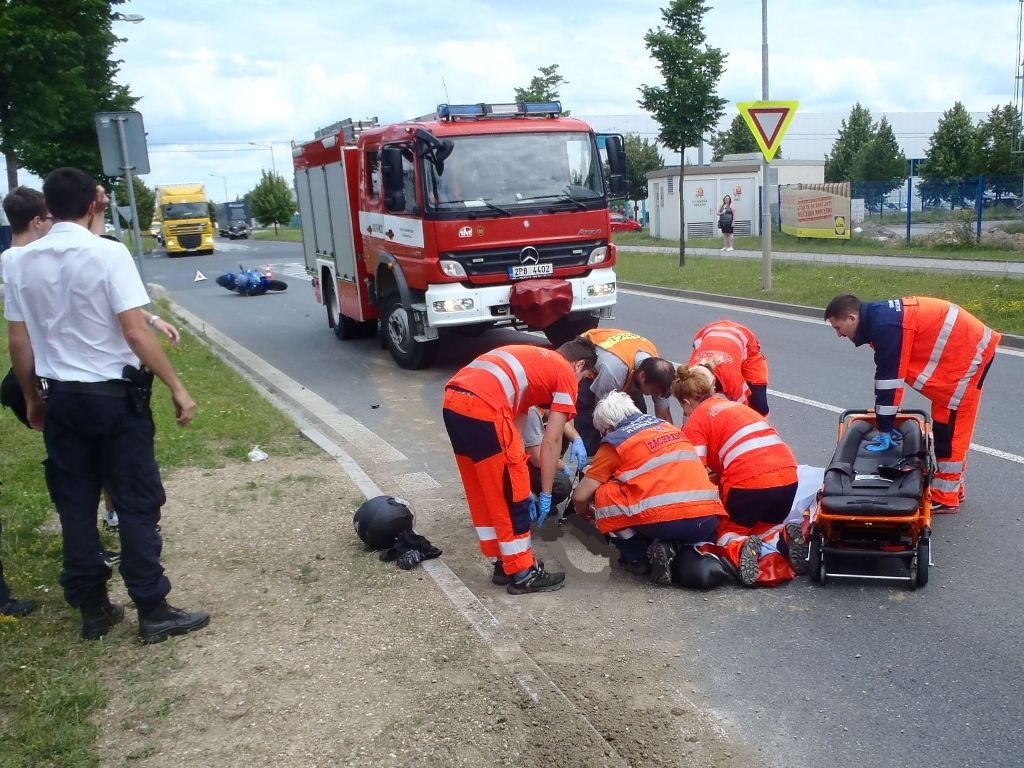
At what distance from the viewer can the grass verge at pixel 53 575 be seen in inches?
135

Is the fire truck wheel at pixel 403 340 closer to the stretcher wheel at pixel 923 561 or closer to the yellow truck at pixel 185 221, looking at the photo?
the stretcher wheel at pixel 923 561

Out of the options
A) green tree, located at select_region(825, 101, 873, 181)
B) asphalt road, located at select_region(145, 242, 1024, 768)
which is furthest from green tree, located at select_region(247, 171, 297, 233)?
asphalt road, located at select_region(145, 242, 1024, 768)

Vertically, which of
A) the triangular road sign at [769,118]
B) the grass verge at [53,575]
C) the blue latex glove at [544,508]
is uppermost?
the triangular road sign at [769,118]

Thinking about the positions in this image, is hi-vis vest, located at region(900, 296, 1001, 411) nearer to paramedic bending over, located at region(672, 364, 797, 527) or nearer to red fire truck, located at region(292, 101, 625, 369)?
paramedic bending over, located at region(672, 364, 797, 527)

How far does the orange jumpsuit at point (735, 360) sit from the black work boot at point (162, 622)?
128 inches

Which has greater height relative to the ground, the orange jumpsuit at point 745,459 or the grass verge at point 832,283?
the orange jumpsuit at point 745,459

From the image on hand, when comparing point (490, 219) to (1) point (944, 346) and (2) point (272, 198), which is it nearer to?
(1) point (944, 346)

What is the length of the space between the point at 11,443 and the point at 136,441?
451 centimetres

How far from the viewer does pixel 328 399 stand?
10.0 m

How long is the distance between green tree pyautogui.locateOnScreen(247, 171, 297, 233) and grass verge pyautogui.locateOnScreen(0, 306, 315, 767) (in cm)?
5823

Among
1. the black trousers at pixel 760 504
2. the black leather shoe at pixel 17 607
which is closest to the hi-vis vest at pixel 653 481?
the black trousers at pixel 760 504

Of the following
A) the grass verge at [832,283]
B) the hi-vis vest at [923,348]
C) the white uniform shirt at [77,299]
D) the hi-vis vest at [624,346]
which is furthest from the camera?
the grass verge at [832,283]

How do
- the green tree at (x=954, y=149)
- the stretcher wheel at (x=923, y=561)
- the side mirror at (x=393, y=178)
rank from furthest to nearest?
the green tree at (x=954, y=149)
the side mirror at (x=393, y=178)
the stretcher wheel at (x=923, y=561)

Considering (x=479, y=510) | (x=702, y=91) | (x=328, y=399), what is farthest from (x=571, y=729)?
(x=702, y=91)
